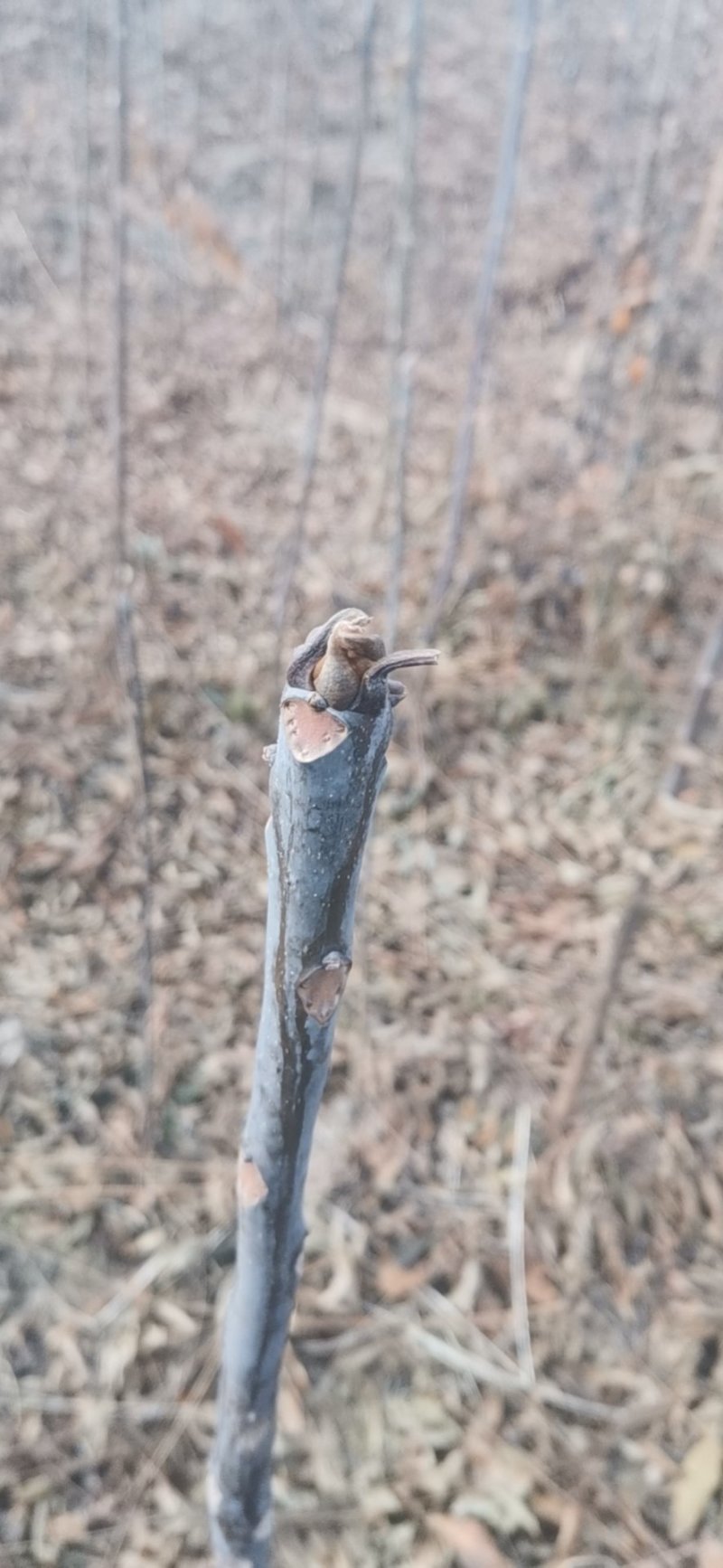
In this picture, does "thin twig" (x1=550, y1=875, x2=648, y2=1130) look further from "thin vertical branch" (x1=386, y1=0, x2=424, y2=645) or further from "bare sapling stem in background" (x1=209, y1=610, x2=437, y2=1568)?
"bare sapling stem in background" (x1=209, y1=610, x2=437, y2=1568)

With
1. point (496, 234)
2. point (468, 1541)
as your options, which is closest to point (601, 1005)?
point (468, 1541)

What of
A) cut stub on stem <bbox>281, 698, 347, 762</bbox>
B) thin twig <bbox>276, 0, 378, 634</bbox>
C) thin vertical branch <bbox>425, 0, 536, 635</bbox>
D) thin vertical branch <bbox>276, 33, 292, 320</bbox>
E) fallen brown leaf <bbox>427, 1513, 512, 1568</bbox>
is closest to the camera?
cut stub on stem <bbox>281, 698, 347, 762</bbox>

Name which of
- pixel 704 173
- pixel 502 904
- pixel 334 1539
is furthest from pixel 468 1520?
pixel 704 173

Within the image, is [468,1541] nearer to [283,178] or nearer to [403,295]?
[403,295]

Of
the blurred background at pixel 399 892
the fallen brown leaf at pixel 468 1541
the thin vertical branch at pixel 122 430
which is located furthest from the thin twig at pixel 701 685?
the fallen brown leaf at pixel 468 1541

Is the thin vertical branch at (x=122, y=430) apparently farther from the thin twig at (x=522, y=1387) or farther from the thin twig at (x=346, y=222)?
the thin twig at (x=522, y=1387)

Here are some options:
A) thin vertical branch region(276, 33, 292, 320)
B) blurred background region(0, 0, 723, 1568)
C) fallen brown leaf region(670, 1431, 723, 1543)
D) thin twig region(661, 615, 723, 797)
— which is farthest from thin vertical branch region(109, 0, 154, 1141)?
thin vertical branch region(276, 33, 292, 320)
